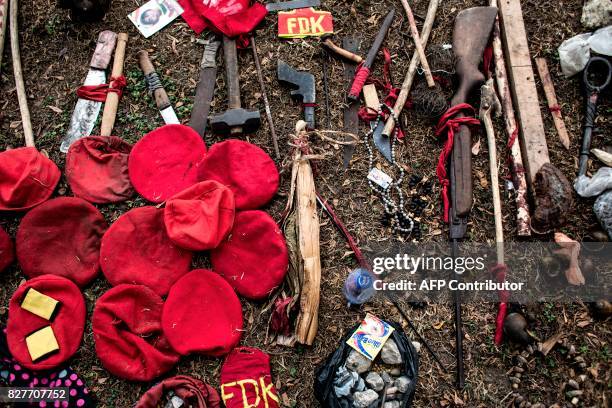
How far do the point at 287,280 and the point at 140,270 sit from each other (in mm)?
1071

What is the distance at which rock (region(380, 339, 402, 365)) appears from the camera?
136 inches

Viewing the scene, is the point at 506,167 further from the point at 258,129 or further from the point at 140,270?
the point at 140,270

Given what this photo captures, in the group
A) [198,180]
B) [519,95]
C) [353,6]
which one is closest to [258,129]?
[198,180]

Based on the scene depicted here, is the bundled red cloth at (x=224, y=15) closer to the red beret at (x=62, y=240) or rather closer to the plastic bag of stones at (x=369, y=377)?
the red beret at (x=62, y=240)

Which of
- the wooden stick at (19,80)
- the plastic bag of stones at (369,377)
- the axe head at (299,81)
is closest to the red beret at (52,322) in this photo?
the wooden stick at (19,80)

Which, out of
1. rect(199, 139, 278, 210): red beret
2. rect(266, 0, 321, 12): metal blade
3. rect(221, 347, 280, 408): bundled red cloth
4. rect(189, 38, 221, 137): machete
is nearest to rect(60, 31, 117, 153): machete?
rect(189, 38, 221, 137): machete

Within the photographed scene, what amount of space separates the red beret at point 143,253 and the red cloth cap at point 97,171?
0.24 m

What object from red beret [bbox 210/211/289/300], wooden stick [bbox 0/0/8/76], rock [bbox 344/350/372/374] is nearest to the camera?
rock [bbox 344/350/372/374]

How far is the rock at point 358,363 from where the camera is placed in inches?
135

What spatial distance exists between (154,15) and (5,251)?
223 cm

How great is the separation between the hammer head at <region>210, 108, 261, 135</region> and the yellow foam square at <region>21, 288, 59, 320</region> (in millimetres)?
1727

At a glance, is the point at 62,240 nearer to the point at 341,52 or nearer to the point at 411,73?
the point at 341,52

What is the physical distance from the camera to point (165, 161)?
13.1ft

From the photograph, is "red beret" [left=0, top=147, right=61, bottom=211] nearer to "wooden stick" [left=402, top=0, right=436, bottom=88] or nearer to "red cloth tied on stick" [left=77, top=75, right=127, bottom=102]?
"red cloth tied on stick" [left=77, top=75, right=127, bottom=102]
